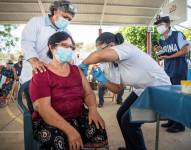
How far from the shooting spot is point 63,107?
2.36 m

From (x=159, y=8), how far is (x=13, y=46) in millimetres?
19619

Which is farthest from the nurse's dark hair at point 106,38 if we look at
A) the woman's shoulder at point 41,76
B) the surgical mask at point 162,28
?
the surgical mask at point 162,28

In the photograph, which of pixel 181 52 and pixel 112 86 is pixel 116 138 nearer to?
pixel 112 86

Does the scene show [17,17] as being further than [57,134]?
Yes

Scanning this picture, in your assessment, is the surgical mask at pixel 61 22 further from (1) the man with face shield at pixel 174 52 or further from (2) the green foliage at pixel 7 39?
(2) the green foliage at pixel 7 39

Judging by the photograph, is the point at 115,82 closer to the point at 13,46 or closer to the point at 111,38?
the point at 111,38

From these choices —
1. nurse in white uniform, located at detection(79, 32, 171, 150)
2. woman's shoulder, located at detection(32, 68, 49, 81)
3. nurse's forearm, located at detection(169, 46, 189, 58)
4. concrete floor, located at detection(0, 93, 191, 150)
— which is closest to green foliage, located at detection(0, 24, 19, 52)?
concrete floor, located at detection(0, 93, 191, 150)

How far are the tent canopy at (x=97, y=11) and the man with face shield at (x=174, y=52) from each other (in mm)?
4397

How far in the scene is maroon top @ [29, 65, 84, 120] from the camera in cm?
228

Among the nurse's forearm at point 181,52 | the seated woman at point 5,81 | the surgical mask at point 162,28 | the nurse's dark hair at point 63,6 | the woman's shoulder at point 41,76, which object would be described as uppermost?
the nurse's dark hair at point 63,6

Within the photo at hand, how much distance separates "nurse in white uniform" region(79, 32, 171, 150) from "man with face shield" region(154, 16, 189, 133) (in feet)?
5.33

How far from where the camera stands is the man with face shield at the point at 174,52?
4.75 meters

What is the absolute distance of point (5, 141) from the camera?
4.34m

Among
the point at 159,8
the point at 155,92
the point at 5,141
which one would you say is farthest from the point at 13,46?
the point at 155,92
